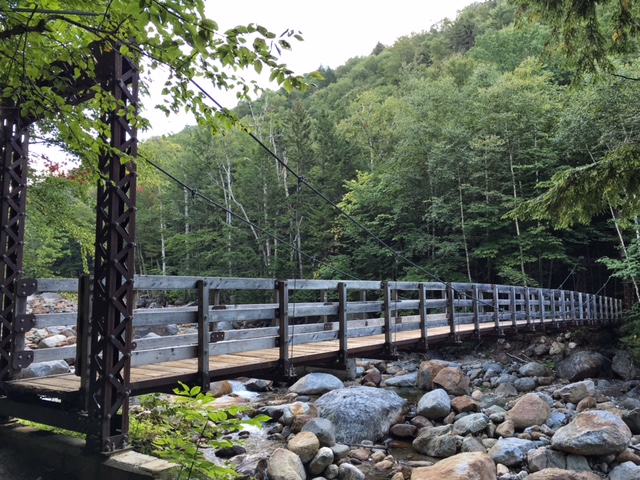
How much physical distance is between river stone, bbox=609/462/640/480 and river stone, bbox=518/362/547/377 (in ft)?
24.4

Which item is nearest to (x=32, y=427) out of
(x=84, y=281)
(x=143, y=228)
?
(x=84, y=281)

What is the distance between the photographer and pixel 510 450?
6.86 metres

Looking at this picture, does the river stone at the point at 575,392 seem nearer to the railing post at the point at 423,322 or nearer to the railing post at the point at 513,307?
the railing post at the point at 513,307

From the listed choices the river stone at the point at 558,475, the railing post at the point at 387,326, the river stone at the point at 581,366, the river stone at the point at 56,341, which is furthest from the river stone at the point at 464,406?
the river stone at the point at 56,341

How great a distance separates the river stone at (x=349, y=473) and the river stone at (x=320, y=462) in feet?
0.67

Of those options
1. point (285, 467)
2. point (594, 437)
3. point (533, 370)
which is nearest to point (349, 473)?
point (285, 467)

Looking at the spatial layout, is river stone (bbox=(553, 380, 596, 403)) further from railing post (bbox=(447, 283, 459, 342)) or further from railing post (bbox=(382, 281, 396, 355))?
railing post (bbox=(382, 281, 396, 355))

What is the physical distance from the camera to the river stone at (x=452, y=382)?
34.5ft

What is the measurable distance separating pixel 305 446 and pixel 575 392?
733 cm

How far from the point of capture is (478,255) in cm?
1894

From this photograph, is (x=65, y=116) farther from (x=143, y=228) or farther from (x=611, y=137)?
(x=143, y=228)

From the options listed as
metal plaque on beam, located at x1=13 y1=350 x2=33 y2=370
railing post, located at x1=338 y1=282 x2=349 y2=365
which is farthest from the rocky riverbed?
metal plaque on beam, located at x1=13 y1=350 x2=33 y2=370

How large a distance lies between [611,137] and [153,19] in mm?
15142

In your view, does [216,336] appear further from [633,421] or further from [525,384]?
[525,384]
